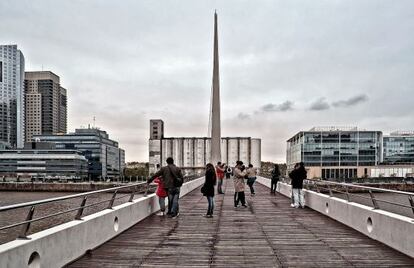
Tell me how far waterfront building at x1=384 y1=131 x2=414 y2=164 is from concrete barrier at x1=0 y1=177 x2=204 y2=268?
467 ft

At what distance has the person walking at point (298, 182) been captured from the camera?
15812 mm

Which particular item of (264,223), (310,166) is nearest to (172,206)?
(264,223)

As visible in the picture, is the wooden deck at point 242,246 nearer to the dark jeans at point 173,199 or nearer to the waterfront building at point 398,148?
the dark jeans at point 173,199

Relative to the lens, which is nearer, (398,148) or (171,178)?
(171,178)

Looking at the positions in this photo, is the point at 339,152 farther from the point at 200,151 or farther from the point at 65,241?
the point at 65,241

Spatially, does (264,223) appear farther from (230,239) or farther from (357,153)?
(357,153)

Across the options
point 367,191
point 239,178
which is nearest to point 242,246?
point 239,178

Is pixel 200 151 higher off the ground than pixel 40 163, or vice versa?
pixel 200 151

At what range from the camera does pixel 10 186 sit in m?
88.2

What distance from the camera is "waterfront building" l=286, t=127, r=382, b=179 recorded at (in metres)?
114

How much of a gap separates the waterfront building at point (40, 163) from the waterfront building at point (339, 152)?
6326cm

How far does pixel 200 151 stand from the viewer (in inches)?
5187

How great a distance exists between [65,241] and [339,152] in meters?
113

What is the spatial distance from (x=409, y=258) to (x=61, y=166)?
124 metres
